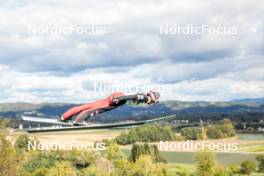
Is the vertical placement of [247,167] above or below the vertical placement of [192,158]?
below

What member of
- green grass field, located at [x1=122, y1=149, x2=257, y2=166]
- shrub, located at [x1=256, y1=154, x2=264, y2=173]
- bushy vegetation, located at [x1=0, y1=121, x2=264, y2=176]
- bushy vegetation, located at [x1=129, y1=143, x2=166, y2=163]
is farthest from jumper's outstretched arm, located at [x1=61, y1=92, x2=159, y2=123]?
shrub, located at [x1=256, y1=154, x2=264, y2=173]

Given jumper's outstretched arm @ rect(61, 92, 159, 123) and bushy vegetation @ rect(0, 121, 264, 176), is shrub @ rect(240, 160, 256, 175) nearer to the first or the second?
bushy vegetation @ rect(0, 121, 264, 176)

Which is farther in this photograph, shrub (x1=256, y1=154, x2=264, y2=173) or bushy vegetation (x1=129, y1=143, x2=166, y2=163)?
shrub (x1=256, y1=154, x2=264, y2=173)

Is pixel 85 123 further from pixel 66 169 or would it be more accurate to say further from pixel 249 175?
pixel 249 175

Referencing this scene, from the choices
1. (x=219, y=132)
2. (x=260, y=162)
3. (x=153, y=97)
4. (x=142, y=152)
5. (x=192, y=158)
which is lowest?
(x=260, y=162)

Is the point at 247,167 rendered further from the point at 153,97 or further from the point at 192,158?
the point at 153,97

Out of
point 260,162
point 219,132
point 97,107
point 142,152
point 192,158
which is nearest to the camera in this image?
point 97,107

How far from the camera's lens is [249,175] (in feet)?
238

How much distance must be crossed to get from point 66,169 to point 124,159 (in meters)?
7.13

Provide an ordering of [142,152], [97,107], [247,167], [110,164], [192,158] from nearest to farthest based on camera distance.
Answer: [97,107], [142,152], [110,164], [247,167], [192,158]

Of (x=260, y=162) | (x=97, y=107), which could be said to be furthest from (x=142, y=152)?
(x=97, y=107)

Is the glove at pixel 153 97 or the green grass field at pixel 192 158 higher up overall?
the glove at pixel 153 97

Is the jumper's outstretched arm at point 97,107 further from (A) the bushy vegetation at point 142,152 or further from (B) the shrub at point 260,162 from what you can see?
(B) the shrub at point 260,162

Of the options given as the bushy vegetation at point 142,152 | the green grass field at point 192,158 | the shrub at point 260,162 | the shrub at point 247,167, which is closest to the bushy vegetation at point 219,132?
the bushy vegetation at point 142,152
